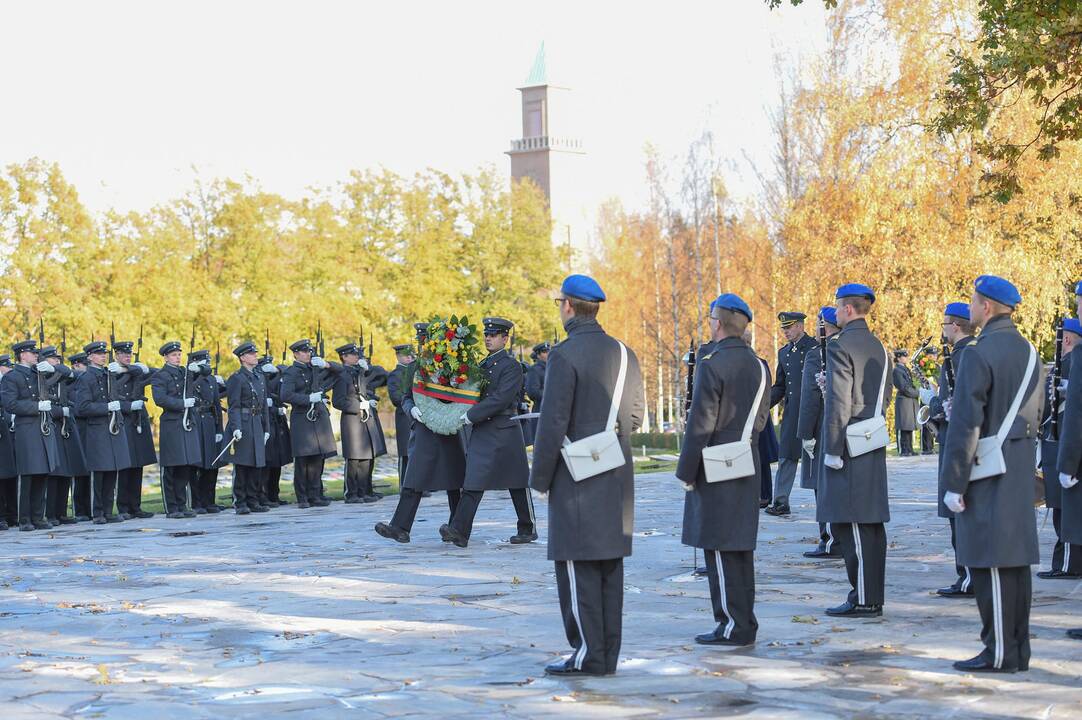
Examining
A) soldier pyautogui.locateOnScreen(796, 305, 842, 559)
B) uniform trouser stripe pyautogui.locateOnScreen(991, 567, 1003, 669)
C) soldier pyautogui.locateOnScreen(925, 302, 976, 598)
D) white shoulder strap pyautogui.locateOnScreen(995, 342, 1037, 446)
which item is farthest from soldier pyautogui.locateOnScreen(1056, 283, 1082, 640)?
soldier pyautogui.locateOnScreen(796, 305, 842, 559)

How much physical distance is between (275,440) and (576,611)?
38.6 feet

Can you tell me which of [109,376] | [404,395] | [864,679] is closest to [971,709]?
[864,679]

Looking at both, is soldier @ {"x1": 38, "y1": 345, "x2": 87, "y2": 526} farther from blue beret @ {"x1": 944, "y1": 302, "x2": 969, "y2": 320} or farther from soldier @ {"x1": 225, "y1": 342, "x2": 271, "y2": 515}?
blue beret @ {"x1": 944, "y1": 302, "x2": 969, "y2": 320}

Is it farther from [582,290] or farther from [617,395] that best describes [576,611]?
[582,290]

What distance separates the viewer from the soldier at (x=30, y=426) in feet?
52.4

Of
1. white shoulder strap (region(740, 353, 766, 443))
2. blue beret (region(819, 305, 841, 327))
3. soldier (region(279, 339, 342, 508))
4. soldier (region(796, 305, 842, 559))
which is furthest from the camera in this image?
soldier (region(279, 339, 342, 508))

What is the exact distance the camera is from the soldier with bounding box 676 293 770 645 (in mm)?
7992

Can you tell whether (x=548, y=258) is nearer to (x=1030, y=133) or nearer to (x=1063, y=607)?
(x=1030, y=133)

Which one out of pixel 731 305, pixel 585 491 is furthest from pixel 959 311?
pixel 585 491

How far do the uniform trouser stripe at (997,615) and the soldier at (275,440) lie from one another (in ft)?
41.0

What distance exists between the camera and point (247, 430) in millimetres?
17891

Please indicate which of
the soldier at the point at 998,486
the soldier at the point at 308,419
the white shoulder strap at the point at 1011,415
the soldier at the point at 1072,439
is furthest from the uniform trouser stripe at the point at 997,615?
the soldier at the point at 308,419

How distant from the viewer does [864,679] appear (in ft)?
22.9

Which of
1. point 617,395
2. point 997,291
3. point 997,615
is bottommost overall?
point 997,615
